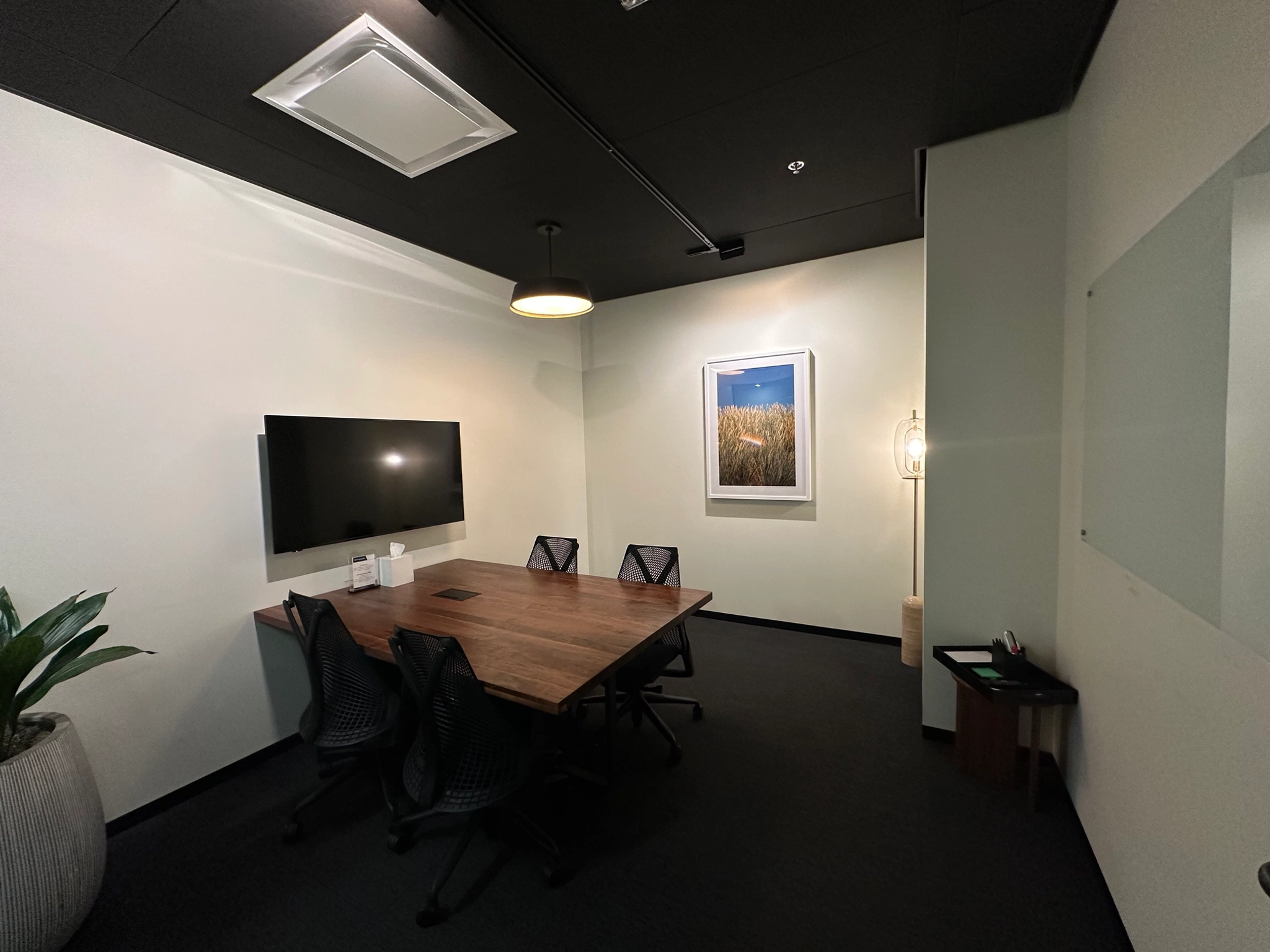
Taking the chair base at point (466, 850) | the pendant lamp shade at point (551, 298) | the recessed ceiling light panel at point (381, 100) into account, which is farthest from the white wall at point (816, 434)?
the chair base at point (466, 850)

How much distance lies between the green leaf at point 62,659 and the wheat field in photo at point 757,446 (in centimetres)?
388

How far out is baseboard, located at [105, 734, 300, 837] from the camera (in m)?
2.21

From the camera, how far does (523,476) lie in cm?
456

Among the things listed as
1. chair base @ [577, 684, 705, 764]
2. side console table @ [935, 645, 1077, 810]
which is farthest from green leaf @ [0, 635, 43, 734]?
side console table @ [935, 645, 1077, 810]

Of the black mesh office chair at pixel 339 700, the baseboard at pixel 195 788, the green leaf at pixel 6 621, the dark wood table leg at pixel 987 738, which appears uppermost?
the green leaf at pixel 6 621

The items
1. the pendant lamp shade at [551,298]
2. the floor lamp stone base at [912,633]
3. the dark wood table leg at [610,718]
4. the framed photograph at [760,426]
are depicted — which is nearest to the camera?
the dark wood table leg at [610,718]

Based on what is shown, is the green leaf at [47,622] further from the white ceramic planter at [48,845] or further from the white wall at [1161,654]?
the white wall at [1161,654]

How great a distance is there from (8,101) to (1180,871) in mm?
4599

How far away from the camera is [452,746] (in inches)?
68.9

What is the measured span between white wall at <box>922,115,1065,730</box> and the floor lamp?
3.04 ft

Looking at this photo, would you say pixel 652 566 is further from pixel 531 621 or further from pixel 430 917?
pixel 430 917

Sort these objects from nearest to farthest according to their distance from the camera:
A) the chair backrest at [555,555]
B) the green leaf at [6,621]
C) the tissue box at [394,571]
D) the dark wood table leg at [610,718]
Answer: the green leaf at [6,621] < the dark wood table leg at [610,718] < the tissue box at [394,571] < the chair backrest at [555,555]

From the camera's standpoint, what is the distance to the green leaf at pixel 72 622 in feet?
5.64

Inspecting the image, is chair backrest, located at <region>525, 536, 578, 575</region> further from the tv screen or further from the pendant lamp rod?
the pendant lamp rod
